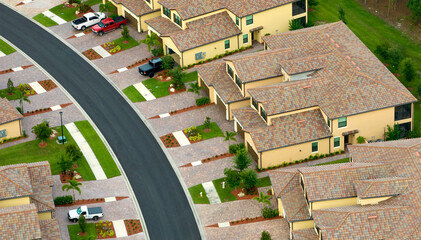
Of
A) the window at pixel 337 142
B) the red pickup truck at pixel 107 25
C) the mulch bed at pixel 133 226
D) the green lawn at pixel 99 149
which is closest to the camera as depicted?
the mulch bed at pixel 133 226

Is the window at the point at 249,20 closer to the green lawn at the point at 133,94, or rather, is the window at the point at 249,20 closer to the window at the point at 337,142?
the green lawn at the point at 133,94

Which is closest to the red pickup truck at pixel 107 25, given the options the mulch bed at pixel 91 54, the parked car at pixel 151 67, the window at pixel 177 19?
the mulch bed at pixel 91 54

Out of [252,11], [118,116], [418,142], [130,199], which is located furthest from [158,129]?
[418,142]

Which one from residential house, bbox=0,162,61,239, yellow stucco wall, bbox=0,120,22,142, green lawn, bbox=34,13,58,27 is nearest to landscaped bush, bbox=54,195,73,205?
residential house, bbox=0,162,61,239

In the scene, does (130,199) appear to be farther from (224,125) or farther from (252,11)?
(252,11)

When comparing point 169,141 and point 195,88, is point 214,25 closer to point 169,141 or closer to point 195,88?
point 195,88
